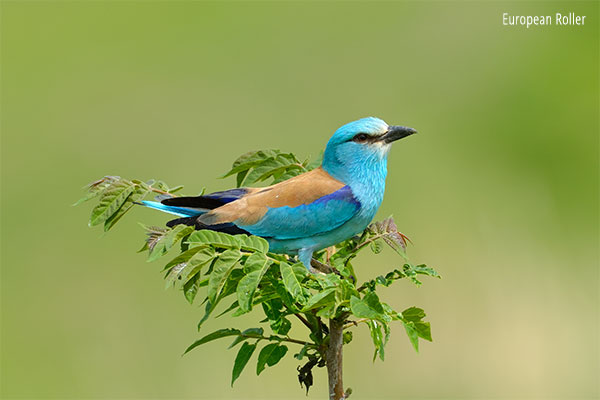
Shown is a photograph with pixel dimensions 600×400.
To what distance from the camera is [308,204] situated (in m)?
3.17

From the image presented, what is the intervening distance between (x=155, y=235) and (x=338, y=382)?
2.59 feet

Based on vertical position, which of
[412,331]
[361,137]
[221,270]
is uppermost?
[361,137]

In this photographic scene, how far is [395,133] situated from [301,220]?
55cm

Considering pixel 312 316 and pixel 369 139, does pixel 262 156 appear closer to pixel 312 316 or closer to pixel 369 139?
pixel 369 139

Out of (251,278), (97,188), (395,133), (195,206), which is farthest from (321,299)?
(395,133)

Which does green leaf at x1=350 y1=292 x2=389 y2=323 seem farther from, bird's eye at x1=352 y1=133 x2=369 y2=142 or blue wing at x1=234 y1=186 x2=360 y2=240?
bird's eye at x1=352 y1=133 x2=369 y2=142

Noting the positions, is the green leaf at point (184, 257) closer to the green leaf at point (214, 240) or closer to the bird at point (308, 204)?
the green leaf at point (214, 240)

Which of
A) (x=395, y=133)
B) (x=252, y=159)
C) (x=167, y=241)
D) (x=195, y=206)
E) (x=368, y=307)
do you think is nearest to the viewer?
(x=368, y=307)

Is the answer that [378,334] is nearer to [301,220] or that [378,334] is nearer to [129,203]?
[301,220]

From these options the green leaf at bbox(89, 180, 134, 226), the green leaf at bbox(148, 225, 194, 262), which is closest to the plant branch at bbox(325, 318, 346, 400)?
the green leaf at bbox(148, 225, 194, 262)

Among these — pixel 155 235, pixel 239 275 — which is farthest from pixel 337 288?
pixel 155 235

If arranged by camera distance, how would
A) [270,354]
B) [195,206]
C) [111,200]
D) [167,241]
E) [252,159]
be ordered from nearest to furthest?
[167,241] < [270,354] < [111,200] < [195,206] < [252,159]

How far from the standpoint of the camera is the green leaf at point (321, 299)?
2.32 m

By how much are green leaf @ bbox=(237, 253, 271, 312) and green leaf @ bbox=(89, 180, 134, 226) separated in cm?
74
